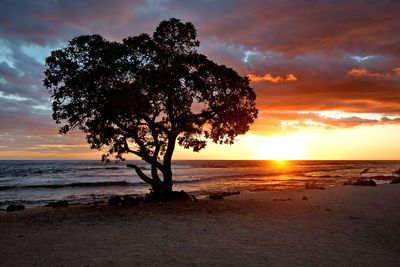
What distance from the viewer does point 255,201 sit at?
21.1 meters

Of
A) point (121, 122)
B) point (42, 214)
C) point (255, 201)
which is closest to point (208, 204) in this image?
point (255, 201)

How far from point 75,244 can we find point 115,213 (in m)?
6.52

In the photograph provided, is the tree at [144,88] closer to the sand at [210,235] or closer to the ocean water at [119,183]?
the sand at [210,235]

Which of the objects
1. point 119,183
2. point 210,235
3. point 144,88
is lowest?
point 119,183

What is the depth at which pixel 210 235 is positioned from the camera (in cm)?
1225

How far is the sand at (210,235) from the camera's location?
30.9 feet

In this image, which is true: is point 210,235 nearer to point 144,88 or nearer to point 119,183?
point 144,88

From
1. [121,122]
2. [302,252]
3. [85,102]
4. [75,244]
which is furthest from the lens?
[121,122]

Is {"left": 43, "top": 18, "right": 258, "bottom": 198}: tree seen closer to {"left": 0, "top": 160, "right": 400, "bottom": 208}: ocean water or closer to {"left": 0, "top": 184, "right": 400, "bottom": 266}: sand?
{"left": 0, "top": 184, "right": 400, "bottom": 266}: sand

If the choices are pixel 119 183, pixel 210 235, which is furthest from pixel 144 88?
pixel 119 183

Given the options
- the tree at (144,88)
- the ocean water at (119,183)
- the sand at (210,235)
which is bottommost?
the ocean water at (119,183)

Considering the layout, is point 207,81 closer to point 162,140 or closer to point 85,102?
point 162,140

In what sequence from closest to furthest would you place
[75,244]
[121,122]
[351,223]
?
[75,244]
[351,223]
[121,122]

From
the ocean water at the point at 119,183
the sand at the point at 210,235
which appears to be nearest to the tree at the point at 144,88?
the sand at the point at 210,235
